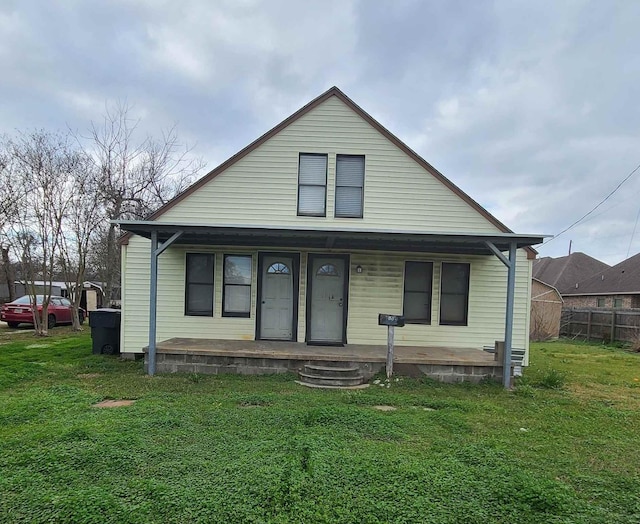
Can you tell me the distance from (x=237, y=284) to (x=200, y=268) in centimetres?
92

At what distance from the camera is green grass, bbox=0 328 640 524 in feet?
8.68

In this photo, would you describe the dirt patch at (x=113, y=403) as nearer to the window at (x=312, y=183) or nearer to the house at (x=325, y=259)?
the house at (x=325, y=259)

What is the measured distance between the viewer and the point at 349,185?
8.39 metres

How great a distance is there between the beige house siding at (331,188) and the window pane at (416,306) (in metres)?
1.55

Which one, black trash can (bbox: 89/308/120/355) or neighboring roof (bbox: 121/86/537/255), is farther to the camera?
black trash can (bbox: 89/308/120/355)

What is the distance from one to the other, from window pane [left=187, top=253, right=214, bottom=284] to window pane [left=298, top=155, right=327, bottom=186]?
9.24ft

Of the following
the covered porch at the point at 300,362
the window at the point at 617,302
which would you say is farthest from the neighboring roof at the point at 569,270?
the covered porch at the point at 300,362

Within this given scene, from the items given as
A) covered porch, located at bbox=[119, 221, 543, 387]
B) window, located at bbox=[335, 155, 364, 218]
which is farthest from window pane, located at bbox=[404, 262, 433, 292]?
window, located at bbox=[335, 155, 364, 218]

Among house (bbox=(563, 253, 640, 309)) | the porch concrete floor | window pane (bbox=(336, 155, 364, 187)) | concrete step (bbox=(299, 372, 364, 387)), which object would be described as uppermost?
window pane (bbox=(336, 155, 364, 187))

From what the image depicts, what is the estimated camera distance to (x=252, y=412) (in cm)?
463

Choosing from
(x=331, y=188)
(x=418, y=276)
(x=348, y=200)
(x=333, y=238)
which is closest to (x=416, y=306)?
→ (x=418, y=276)

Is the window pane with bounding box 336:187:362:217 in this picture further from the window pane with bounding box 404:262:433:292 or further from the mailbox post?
the mailbox post

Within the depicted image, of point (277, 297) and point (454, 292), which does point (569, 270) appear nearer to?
point (454, 292)

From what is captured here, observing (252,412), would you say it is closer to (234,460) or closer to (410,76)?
(234,460)
